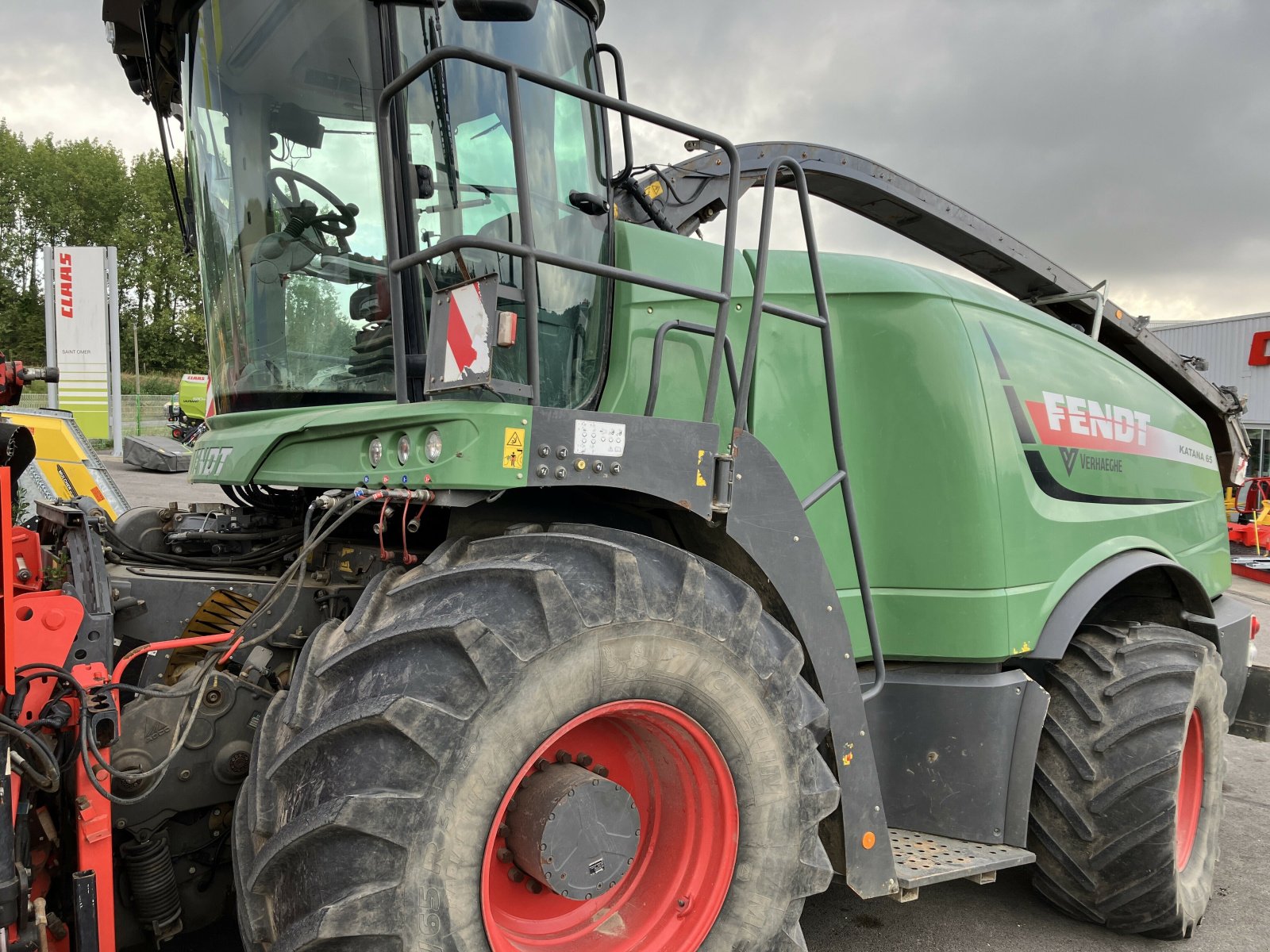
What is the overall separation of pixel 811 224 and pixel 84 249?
2107cm

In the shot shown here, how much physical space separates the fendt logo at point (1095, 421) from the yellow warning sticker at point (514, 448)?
227cm

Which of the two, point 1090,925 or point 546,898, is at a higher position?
point 546,898

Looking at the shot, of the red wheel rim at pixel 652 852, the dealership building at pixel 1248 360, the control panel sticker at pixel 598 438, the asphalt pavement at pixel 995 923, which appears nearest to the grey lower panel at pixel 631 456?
the control panel sticker at pixel 598 438

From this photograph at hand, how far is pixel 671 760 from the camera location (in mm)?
2361

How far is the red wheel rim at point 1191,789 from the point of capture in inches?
150

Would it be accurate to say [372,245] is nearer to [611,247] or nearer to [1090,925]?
[611,247]

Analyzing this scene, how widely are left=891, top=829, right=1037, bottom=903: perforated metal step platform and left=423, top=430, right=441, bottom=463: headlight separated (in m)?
1.84

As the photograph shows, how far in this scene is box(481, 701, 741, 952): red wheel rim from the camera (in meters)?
2.21

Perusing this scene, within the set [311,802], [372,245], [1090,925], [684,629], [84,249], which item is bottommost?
[1090,925]

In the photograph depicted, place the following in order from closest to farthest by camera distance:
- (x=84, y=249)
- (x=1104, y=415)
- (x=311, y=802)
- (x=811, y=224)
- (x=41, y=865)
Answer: (x=311, y=802), (x=41, y=865), (x=811, y=224), (x=1104, y=415), (x=84, y=249)

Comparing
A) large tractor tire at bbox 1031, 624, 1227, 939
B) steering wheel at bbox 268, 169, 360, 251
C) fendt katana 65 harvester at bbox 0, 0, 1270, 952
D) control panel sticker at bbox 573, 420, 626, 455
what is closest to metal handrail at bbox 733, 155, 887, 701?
fendt katana 65 harvester at bbox 0, 0, 1270, 952

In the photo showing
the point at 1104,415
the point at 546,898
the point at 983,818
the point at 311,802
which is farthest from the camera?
the point at 1104,415

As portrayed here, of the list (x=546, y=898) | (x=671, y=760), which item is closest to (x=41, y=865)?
(x=546, y=898)

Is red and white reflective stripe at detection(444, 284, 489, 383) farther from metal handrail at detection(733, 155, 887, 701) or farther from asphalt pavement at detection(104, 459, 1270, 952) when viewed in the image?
asphalt pavement at detection(104, 459, 1270, 952)
